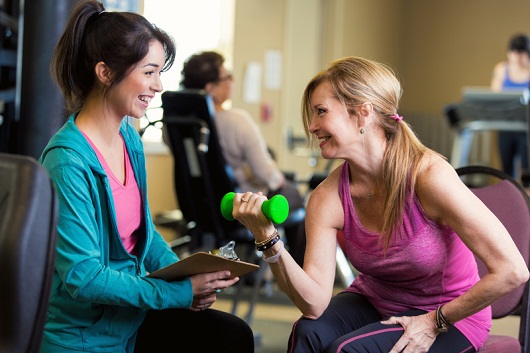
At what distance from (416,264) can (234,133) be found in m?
2.12

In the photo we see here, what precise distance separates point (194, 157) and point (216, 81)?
50 centimetres

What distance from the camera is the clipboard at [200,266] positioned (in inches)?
57.4

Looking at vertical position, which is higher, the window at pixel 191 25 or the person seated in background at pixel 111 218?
the window at pixel 191 25

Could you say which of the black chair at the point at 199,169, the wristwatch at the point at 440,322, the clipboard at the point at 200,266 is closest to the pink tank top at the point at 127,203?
the clipboard at the point at 200,266

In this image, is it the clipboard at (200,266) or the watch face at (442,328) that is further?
the watch face at (442,328)

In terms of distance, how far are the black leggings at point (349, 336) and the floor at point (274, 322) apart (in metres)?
1.50

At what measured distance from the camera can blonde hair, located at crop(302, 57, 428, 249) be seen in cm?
169

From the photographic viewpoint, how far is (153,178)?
18.2ft

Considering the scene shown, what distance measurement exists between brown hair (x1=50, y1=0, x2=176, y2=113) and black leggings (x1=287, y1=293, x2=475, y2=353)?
65 cm

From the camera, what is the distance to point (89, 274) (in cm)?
143

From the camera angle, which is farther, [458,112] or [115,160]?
[458,112]

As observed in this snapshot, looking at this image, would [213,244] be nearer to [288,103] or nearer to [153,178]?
[153,178]

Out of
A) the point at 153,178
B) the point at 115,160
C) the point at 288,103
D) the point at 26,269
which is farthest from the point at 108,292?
the point at 288,103

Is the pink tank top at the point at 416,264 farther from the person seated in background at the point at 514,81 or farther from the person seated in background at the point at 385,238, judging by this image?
the person seated in background at the point at 514,81
